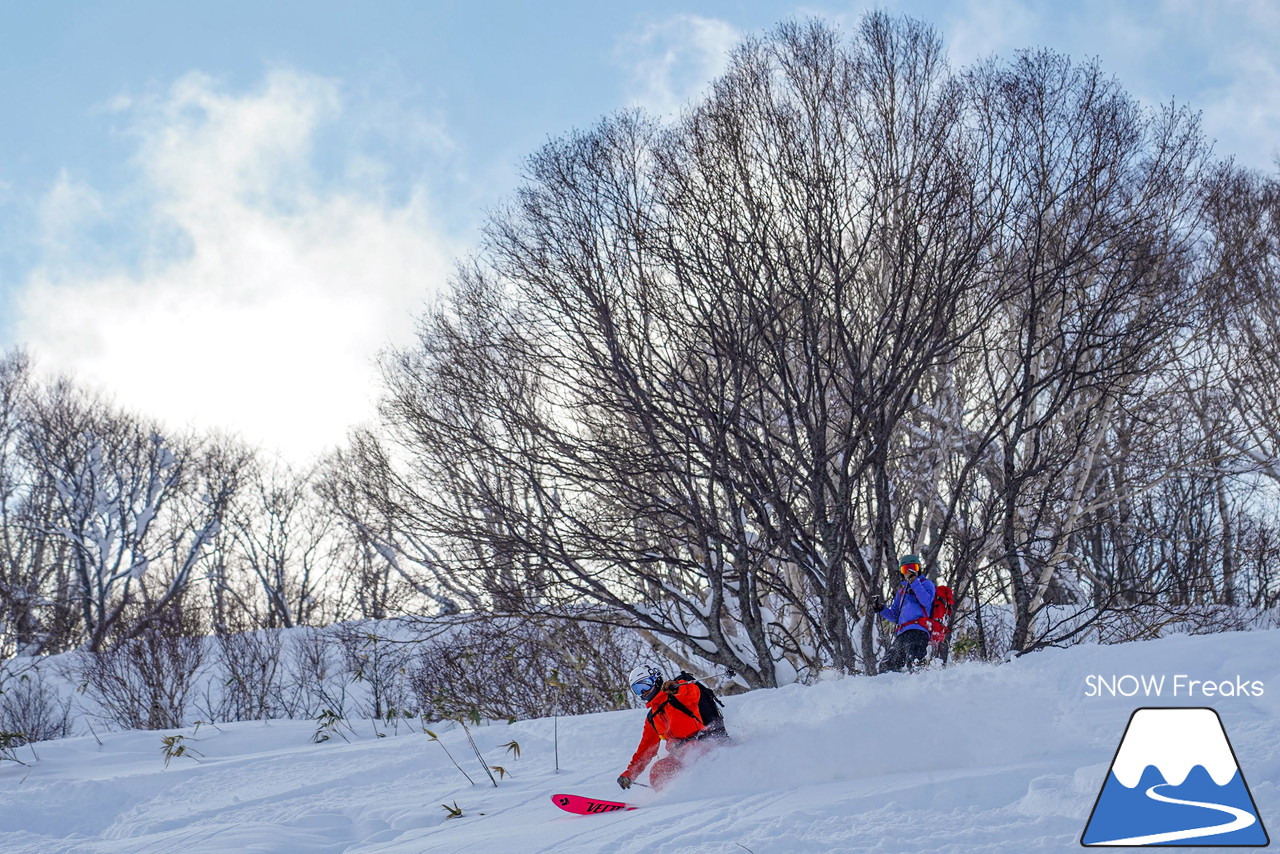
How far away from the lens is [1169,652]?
226 inches

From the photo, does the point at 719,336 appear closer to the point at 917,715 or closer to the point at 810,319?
the point at 810,319

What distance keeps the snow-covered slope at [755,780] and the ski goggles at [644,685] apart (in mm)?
579

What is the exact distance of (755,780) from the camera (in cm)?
462

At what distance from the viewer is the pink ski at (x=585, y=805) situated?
4500 mm

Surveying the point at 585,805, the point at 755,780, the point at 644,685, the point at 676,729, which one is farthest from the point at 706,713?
the point at 585,805

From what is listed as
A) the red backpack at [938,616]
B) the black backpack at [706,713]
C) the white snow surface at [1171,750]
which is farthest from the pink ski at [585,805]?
the red backpack at [938,616]

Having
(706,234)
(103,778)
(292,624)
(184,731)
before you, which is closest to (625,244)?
(706,234)

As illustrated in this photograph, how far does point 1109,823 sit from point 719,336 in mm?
5530

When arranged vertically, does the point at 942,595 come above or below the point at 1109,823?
above

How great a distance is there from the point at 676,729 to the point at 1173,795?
2.87 metres

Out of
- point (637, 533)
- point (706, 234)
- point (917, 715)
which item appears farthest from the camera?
point (637, 533)

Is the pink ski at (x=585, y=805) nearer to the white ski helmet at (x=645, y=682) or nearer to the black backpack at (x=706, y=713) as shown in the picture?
the black backpack at (x=706, y=713)

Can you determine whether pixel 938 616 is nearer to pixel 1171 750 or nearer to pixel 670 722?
pixel 670 722

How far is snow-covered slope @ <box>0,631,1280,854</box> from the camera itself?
3117 millimetres
